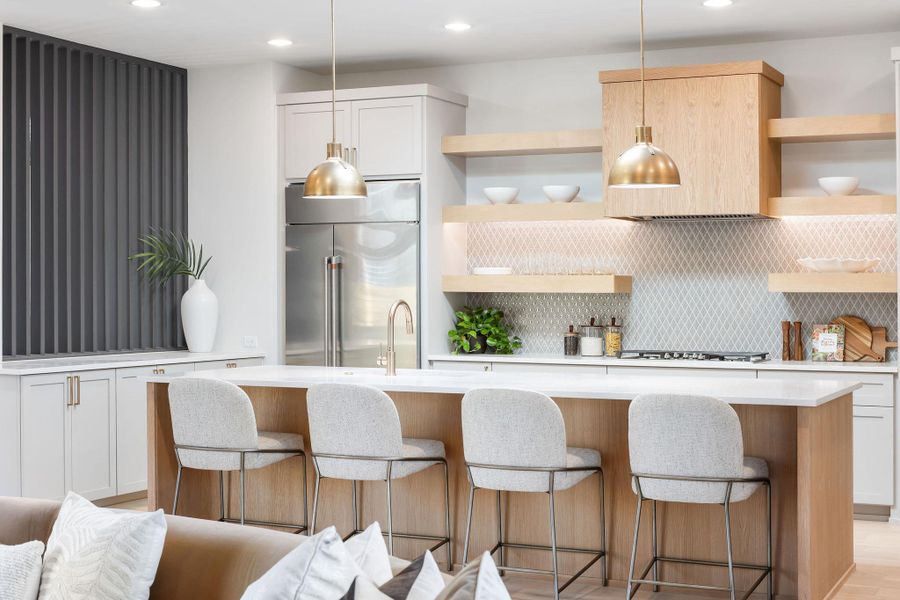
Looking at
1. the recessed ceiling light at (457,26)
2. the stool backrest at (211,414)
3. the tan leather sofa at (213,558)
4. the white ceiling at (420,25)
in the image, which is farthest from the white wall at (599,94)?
the tan leather sofa at (213,558)

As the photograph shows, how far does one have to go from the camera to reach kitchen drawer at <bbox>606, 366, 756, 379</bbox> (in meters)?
6.25

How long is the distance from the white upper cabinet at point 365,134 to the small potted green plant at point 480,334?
3.31ft

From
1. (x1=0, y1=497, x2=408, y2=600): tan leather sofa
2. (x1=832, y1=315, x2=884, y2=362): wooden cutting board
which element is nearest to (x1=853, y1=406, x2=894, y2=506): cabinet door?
(x1=832, y1=315, x2=884, y2=362): wooden cutting board

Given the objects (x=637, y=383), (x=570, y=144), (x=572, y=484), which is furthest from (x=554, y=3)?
(x=572, y=484)

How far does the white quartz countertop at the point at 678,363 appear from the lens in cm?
610

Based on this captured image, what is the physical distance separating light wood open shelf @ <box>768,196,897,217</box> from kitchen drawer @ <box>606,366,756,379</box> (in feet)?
3.13

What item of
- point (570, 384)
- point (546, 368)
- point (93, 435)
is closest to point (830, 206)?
point (546, 368)

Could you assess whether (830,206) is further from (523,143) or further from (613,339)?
(523,143)

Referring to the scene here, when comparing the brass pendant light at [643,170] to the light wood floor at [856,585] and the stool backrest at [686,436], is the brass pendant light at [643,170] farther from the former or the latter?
the light wood floor at [856,585]

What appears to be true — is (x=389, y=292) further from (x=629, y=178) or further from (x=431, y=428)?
(x=629, y=178)

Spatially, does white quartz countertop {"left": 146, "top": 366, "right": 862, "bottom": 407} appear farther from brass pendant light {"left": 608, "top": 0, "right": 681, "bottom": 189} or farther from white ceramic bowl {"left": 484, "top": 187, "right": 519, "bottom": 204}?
white ceramic bowl {"left": 484, "top": 187, "right": 519, "bottom": 204}

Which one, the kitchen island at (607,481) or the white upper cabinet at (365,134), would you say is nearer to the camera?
the kitchen island at (607,481)

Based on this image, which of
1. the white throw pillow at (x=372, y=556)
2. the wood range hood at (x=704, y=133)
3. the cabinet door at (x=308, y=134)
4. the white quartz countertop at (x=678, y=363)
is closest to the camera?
the white throw pillow at (x=372, y=556)

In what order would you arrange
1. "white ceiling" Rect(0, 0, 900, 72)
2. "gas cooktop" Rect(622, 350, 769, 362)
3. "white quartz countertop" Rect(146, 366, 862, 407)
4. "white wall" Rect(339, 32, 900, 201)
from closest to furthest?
"white quartz countertop" Rect(146, 366, 862, 407) → "white ceiling" Rect(0, 0, 900, 72) → "gas cooktop" Rect(622, 350, 769, 362) → "white wall" Rect(339, 32, 900, 201)
